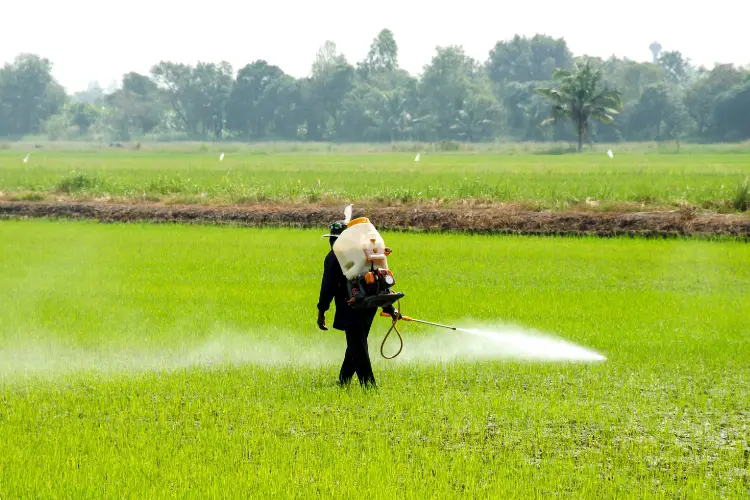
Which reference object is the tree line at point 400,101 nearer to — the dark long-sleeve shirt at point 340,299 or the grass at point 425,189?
the grass at point 425,189

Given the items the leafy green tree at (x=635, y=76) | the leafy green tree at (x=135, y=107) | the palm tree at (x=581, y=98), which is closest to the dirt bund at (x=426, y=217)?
the palm tree at (x=581, y=98)

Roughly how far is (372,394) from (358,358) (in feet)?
1.07

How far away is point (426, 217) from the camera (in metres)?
22.6

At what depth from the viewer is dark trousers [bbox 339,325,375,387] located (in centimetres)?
802

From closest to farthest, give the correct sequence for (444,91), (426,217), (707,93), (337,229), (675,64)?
(337,229)
(426,217)
(707,93)
(444,91)
(675,64)

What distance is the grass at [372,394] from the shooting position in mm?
6285

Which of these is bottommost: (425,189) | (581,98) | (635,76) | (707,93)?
(425,189)

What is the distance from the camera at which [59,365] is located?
936 cm

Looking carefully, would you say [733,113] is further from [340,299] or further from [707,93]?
[340,299]

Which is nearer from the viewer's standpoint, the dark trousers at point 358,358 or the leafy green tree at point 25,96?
the dark trousers at point 358,358

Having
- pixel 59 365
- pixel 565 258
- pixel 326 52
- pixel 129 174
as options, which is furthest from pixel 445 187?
pixel 326 52

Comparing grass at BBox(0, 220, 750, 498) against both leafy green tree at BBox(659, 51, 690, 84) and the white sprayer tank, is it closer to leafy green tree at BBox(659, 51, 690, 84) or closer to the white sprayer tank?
the white sprayer tank

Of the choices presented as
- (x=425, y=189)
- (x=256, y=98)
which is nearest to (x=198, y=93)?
(x=256, y=98)

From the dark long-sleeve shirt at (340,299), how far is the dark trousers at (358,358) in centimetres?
6
